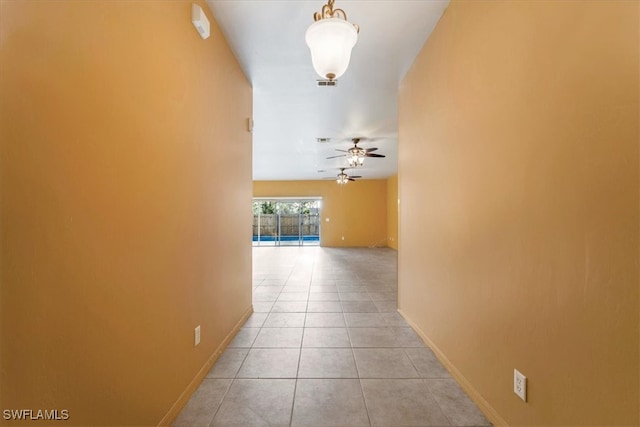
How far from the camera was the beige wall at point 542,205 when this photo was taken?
2.85ft

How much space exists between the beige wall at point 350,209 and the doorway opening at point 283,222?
74cm

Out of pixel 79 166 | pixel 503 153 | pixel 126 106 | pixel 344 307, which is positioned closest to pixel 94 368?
pixel 79 166

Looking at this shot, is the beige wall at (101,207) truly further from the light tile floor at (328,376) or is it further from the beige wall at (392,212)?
the beige wall at (392,212)

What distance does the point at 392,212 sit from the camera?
9.86 metres

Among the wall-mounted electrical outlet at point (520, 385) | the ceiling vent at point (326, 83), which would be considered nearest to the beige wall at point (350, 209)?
the ceiling vent at point (326, 83)

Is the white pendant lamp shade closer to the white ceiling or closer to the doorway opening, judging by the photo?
the white ceiling

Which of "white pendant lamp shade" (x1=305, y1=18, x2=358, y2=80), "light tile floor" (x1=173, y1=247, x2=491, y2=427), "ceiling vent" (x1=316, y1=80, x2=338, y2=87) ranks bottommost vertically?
"light tile floor" (x1=173, y1=247, x2=491, y2=427)

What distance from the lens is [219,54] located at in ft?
7.26

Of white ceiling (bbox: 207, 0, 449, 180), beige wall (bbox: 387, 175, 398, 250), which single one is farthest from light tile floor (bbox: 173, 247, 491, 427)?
beige wall (bbox: 387, 175, 398, 250)

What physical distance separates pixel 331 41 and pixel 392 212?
29.8 feet

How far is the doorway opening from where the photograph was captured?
1119 centimetres

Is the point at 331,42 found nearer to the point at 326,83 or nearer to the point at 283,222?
the point at 326,83

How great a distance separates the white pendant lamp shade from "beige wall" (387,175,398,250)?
27.7ft

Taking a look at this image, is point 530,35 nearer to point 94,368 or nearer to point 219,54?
point 219,54
